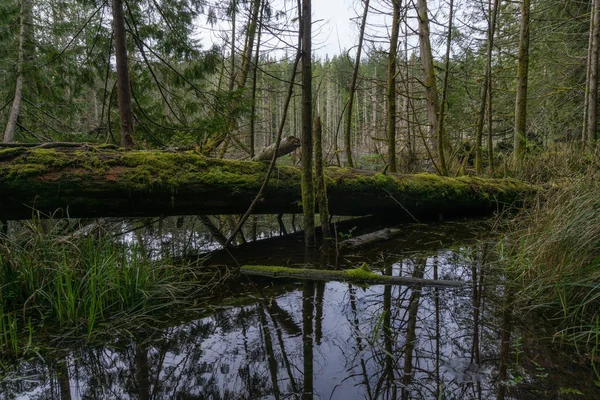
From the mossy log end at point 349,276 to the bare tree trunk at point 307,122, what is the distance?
119 centimetres

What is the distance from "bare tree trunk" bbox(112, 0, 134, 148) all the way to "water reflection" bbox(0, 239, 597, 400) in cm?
398

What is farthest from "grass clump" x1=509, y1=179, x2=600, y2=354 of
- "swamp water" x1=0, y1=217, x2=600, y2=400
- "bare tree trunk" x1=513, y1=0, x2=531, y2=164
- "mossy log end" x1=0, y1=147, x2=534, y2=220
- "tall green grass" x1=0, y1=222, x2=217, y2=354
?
"bare tree trunk" x1=513, y1=0, x2=531, y2=164

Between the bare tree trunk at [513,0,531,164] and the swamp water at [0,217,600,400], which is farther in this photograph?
the bare tree trunk at [513,0,531,164]

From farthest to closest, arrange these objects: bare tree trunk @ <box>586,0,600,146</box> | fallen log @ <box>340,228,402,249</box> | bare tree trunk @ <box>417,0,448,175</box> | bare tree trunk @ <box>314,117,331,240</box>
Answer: bare tree trunk @ <box>417,0,448,175</box> → bare tree trunk @ <box>586,0,600,146</box> → fallen log @ <box>340,228,402,249</box> → bare tree trunk @ <box>314,117,331,240</box>

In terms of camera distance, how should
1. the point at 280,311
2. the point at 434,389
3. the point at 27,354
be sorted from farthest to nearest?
the point at 280,311 < the point at 27,354 < the point at 434,389

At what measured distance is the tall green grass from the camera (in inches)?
90.0

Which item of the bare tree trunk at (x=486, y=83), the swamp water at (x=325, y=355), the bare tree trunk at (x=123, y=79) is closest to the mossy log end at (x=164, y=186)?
the bare tree trunk at (x=123, y=79)

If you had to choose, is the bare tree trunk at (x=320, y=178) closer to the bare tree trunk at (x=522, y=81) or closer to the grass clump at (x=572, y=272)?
the grass clump at (x=572, y=272)

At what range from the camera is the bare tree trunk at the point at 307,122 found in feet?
13.5

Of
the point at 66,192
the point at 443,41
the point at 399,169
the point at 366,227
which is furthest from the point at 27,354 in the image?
the point at 443,41

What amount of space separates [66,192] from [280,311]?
9.35 ft

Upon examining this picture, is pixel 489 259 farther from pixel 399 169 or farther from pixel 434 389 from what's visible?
pixel 399 169

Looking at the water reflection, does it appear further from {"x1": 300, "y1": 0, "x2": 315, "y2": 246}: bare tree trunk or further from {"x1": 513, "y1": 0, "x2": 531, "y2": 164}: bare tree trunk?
{"x1": 513, "y1": 0, "x2": 531, "y2": 164}: bare tree trunk

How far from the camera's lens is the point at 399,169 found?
37.8 feet
